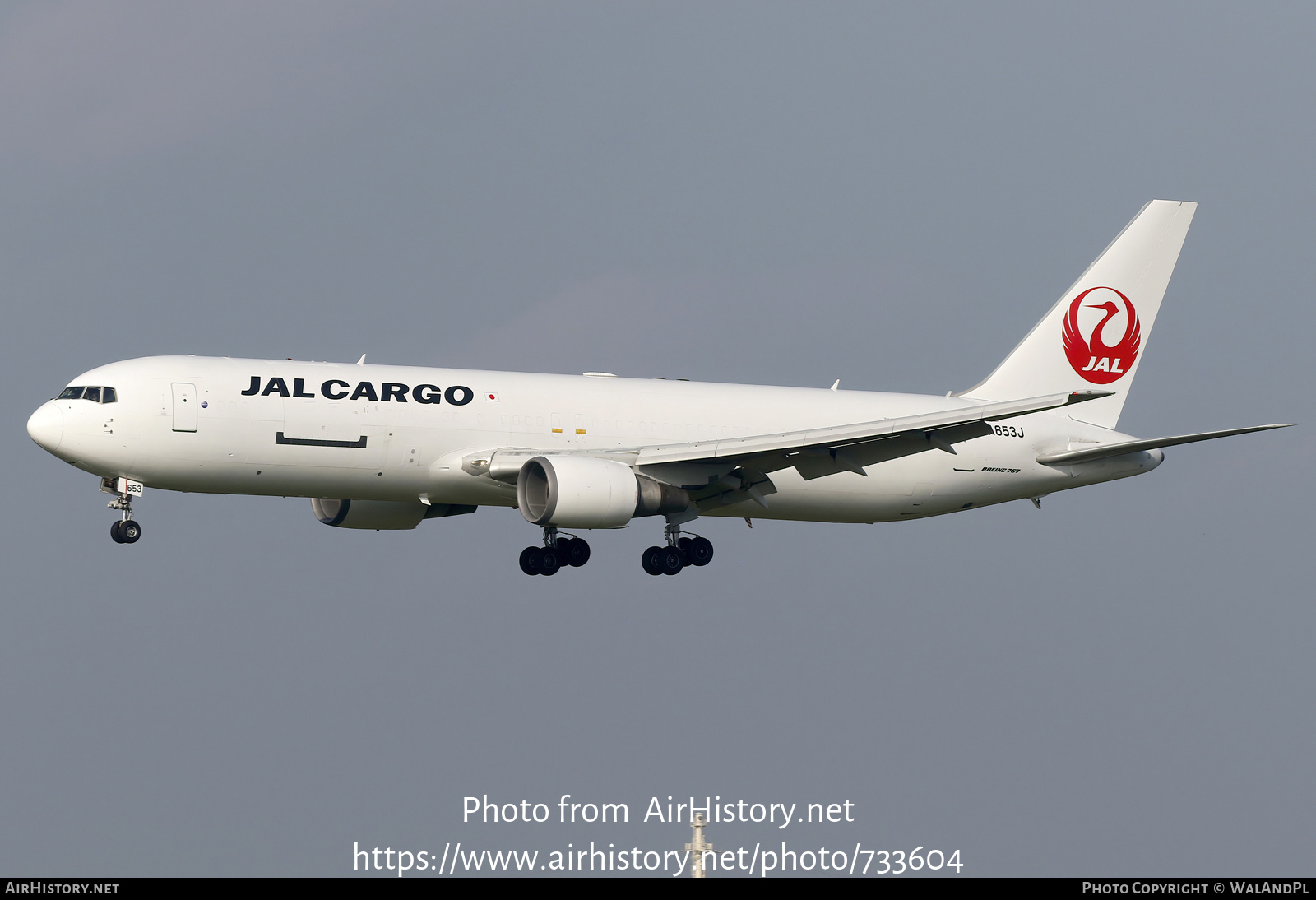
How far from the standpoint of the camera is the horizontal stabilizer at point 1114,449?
137ft

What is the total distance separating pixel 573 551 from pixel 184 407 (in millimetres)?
11784

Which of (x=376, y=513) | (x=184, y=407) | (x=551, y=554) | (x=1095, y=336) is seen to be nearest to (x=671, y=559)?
(x=551, y=554)

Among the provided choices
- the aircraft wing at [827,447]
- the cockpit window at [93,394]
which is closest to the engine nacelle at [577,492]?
the aircraft wing at [827,447]

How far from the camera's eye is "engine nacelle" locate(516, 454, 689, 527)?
40969mm

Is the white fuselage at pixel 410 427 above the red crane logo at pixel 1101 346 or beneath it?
beneath

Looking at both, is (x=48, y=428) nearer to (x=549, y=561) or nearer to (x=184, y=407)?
(x=184, y=407)

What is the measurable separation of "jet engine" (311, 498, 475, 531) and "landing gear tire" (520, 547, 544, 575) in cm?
251

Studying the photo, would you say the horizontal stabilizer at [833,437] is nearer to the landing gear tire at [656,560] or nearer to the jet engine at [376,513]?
the landing gear tire at [656,560]

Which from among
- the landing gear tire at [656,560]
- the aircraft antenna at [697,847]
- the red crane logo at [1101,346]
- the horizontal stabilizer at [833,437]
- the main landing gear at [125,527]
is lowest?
the aircraft antenna at [697,847]

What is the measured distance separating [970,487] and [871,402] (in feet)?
12.3

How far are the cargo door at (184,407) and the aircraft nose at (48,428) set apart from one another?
8.65 feet

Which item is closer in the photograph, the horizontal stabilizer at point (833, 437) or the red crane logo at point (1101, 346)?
the horizontal stabilizer at point (833, 437)

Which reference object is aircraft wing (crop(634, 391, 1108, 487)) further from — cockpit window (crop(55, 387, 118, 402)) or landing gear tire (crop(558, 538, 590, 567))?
cockpit window (crop(55, 387, 118, 402))
